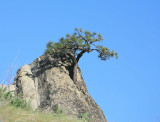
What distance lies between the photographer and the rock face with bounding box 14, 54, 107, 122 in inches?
762

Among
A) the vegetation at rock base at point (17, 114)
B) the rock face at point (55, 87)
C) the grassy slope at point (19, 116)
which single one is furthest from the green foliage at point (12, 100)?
the rock face at point (55, 87)

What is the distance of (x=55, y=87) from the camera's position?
2033 cm

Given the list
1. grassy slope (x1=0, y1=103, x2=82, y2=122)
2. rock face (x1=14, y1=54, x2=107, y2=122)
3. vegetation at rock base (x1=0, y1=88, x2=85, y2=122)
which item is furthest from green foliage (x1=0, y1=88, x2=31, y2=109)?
rock face (x1=14, y1=54, x2=107, y2=122)

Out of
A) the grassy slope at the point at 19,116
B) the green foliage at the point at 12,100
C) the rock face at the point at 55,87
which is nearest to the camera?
the grassy slope at the point at 19,116

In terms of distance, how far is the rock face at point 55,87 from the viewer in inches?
762

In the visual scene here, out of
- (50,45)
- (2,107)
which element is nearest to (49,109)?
(50,45)

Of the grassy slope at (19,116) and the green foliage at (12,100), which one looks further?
the green foliage at (12,100)

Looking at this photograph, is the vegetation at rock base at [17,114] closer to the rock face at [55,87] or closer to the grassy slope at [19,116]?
the grassy slope at [19,116]

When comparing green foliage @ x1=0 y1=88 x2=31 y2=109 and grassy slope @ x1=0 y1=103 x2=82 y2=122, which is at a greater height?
green foliage @ x1=0 y1=88 x2=31 y2=109

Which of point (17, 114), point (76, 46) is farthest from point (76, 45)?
point (17, 114)

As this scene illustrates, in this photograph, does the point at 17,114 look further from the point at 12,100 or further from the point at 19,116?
the point at 12,100

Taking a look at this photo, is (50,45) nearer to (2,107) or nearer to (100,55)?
(100,55)

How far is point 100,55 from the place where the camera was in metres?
23.1

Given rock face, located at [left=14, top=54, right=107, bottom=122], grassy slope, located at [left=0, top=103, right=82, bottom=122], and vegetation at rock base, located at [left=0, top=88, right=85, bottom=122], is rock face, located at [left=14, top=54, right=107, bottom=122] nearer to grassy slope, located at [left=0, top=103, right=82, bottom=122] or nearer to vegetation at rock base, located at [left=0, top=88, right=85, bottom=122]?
vegetation at rock base, located at [left=0, top=88, right=85, bottom=122]
